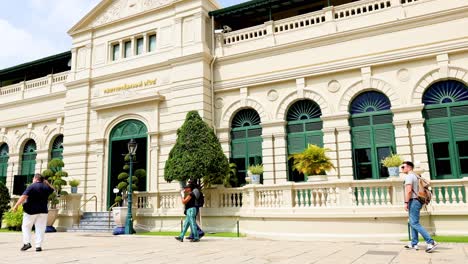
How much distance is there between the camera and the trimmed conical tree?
15031 mm

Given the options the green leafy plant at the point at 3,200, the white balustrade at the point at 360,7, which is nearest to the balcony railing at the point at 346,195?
the white balustrade at the point at 360,7

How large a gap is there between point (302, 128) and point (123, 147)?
9.53m

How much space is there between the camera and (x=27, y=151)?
24859 millimetres

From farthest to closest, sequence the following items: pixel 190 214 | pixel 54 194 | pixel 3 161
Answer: pixel 3 161 → pixel 54 194 → pixel 190 214

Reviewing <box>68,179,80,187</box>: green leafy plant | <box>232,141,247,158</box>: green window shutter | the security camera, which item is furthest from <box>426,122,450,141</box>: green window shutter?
<box>68,179,80,187</box>: green leafy plant

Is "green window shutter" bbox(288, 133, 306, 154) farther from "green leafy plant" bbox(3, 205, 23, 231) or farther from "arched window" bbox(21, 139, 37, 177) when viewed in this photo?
"arched window" bbox(21, 139, 37, 177)

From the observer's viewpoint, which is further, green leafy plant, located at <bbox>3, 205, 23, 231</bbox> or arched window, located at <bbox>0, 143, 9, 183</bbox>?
arched window, located at <bbox>0, 143, 9, 183</bbox>

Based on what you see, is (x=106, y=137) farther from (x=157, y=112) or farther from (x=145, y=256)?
(x=145, y=256)

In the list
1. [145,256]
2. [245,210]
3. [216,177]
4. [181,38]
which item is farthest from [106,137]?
[145,256]

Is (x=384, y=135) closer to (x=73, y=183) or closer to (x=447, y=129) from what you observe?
(x=447, y=129)

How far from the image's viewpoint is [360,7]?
1673 cm

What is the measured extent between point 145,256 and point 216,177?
704 centimetres

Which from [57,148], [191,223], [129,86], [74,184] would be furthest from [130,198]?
[57,148]

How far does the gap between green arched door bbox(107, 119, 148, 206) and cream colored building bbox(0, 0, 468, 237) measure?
0.08 meters
